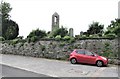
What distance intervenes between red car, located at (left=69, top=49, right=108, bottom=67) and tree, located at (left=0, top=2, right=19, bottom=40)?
2022cm

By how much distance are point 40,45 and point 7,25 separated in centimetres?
1848

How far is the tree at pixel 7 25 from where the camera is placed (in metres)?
39.1

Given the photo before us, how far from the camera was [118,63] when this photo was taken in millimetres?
19859

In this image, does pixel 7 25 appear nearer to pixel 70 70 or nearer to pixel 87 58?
pixel 87 58

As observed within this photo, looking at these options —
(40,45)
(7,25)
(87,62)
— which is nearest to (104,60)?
(87,62)

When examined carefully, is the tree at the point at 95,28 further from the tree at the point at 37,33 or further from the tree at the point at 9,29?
the tree at the point at 9,29

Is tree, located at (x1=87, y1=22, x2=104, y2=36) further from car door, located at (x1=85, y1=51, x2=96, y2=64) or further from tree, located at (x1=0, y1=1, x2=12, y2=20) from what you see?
tree, located at (x1=0, y1=1, x2=12, y2=20)

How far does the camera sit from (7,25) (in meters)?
42.2

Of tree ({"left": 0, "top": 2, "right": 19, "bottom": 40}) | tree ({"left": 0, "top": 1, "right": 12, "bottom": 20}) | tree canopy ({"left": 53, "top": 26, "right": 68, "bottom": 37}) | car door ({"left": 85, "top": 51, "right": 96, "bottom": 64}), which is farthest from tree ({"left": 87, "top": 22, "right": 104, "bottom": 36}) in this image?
tree ({"left": 0, "top": 1, "right": 12, "bottom": 20})

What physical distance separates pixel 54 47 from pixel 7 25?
2031cm

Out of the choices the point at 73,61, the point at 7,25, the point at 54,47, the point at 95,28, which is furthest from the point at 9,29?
the point at 73,61

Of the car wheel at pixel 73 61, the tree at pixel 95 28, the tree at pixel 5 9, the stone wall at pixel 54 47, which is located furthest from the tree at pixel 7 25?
the car wheel at pixel 73 61

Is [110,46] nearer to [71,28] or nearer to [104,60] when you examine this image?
[104,60]

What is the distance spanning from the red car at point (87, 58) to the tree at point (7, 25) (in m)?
20.2
